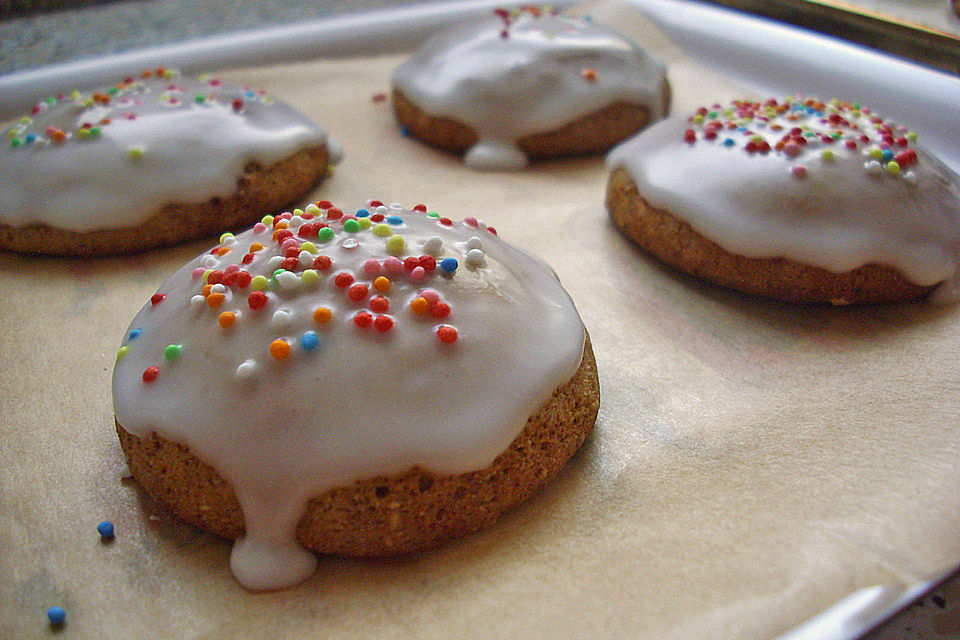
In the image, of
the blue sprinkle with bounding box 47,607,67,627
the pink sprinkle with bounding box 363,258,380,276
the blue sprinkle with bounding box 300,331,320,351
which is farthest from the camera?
the pink sprinkle with bounding box 363,258,380,276

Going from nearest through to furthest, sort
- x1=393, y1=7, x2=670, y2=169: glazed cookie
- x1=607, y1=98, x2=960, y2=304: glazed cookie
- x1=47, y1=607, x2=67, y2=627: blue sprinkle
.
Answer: x1=47, y1=607, x2=67, y2=627: blue sprinkle < x1=607, y1=98, x2=960, y2=304: glazed cookie < x1=393, y1=7, x2=670, y2=169: glazed cookie

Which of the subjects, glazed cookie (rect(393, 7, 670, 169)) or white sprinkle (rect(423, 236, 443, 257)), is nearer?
white sprinkle (rect(423, 236, 443, 257))

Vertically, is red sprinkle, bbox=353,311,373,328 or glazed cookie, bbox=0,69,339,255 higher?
red sprinkle, bbox=353,311,373,328

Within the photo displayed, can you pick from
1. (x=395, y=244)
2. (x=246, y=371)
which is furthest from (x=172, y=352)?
(x=395, y=244)

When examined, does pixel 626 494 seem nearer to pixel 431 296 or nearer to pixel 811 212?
pixel 431 296

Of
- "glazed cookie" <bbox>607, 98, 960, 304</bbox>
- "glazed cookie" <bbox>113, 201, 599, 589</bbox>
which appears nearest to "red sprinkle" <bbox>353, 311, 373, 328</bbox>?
"glazed cookie" <bbox>113, 201, 599, 589</bbox>

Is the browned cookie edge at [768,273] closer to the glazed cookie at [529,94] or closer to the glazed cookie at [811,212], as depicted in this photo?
the glazed cookie at [811,212]

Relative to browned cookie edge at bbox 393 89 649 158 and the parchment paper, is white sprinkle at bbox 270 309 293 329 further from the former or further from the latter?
browned cookie edge at bbox 393 89 649 158
